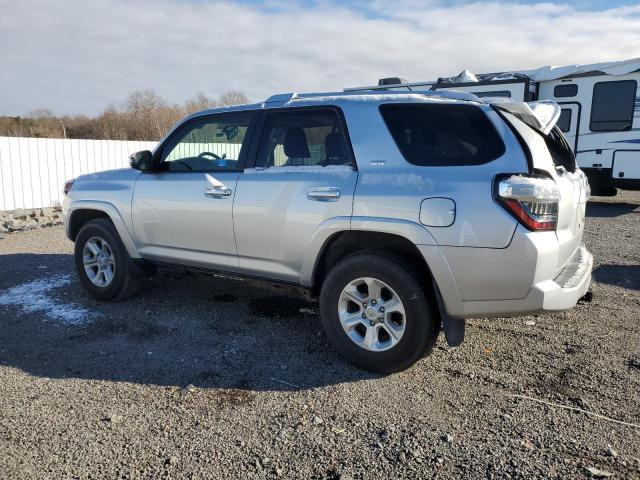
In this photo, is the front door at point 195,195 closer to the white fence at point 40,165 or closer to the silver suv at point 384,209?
the silver suv at point 384,209

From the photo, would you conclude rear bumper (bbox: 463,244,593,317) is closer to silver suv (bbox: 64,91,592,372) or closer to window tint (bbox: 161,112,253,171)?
silver suv (bbox: 64,91,592,372)

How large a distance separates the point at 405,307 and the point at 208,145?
247 centimetres

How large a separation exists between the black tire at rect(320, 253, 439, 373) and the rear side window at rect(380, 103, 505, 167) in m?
0.75

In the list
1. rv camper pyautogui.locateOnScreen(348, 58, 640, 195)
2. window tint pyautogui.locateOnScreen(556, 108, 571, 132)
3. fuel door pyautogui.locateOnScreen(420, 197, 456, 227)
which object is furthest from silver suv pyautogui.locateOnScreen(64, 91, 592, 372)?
window tint pyautogui.locateOnScreen(556, 108, 571, 132)

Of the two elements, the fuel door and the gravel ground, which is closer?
the gravel ground

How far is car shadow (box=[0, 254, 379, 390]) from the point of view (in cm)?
357

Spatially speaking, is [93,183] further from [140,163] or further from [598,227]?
[598,227]

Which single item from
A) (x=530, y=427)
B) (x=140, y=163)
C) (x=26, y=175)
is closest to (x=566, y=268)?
(x=530, y=427)

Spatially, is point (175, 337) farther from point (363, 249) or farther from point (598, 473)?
point (598, 473)

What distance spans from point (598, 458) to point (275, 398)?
1851 mm

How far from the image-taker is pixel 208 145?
183 inches

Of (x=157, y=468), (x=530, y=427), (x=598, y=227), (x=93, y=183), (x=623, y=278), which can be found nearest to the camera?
(x=157, y=468)

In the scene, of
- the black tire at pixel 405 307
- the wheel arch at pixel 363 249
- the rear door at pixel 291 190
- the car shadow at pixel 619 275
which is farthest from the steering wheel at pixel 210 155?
the car shadow at pixel 619 275

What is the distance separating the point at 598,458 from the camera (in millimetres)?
2568
